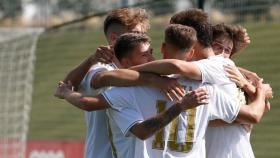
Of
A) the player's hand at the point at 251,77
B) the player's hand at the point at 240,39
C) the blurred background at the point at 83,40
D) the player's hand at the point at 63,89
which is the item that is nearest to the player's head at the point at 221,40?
the player's hand at the point at 240,39

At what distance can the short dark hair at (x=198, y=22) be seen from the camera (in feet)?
15.1

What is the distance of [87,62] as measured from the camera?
5.03 meters

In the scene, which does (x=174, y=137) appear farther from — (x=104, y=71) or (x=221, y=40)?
(x=221, y=40)

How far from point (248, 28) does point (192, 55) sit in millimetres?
5308

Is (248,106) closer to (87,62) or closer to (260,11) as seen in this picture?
(87,62)

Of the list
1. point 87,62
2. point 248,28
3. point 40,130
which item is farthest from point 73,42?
point 87,62

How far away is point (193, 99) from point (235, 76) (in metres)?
0.52

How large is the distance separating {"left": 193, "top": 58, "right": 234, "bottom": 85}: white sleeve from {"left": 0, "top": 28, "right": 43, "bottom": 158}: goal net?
Result: 7.44m

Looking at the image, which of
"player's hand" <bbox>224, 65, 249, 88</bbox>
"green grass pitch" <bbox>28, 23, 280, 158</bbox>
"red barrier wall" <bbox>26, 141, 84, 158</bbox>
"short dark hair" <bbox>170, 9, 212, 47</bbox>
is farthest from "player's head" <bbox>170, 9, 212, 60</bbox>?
"red barrier wall" <bbox>26, 141, 84, 158</bbox>

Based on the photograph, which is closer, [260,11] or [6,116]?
[260,11]

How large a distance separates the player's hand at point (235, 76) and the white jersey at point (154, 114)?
0.20 metres

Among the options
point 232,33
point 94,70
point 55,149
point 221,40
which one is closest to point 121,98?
point 94,70

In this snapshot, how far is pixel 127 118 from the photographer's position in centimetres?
443

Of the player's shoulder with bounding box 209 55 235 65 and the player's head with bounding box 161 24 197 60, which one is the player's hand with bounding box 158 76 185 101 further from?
the player's shoulder with bounding box 209 55 235 65
